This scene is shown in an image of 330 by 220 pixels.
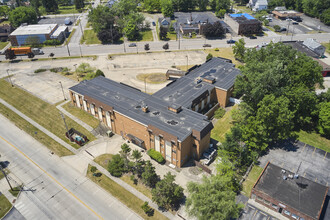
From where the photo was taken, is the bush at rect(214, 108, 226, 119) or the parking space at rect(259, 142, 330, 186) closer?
the parking space at rect(259, 142, 330, 186)

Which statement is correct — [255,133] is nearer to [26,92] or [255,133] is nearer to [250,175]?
[250,175]

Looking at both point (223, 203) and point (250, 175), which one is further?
point (250, 175)

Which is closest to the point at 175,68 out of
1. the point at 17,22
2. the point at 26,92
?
the point at 26,92

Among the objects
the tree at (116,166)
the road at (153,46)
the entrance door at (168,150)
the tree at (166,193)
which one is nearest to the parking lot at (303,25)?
the road at (153,46)

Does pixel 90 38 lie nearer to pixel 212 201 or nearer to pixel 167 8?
pixel 167 8

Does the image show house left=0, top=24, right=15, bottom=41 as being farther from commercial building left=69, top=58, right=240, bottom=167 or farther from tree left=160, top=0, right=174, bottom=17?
tree left=160, top=0, right=174, bottom=17

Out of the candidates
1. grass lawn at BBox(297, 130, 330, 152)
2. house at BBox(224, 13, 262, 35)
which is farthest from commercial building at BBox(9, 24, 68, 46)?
grass lawn at BBox(297, 130, 330, 152)
